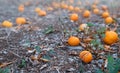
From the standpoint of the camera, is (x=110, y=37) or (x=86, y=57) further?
(x=110, y=37)

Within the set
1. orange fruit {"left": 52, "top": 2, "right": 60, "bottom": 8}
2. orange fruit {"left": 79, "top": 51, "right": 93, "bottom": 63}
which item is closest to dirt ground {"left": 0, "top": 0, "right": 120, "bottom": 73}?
orange fruit {"left": 79, "top": 51, "right": 93, "bottom": 63}

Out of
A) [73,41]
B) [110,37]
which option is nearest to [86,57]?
[73,41]

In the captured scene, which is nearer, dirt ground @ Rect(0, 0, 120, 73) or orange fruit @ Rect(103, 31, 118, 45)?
dirt ground @ Rect(0, 0, 120, 73)

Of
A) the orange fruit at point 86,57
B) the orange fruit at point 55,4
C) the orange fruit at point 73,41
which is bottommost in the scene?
the orange fruit at point 86,57

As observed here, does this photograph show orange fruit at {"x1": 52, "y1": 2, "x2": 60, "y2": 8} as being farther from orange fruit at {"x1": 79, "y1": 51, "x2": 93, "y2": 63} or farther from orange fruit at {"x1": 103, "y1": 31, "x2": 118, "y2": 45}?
orange fruit at {"x1": 79, "y1": 51, "x2": 93, "y2": 63}

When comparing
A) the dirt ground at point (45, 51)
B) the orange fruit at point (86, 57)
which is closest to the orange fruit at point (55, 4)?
the dirt ground at point (45, 51)

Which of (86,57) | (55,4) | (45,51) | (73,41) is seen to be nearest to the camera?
(86,57)

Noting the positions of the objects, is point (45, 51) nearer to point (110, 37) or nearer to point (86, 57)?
point (86, 57)

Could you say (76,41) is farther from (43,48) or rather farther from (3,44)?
(3,44)

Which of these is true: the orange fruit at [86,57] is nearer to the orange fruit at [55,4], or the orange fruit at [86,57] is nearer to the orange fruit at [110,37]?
the orange fruit at [110,37]

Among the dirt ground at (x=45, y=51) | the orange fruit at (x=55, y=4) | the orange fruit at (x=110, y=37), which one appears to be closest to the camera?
the dirt ground at (x=45, y=51)

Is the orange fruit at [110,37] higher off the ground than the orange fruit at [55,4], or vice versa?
the orange fruit at [55,4]
